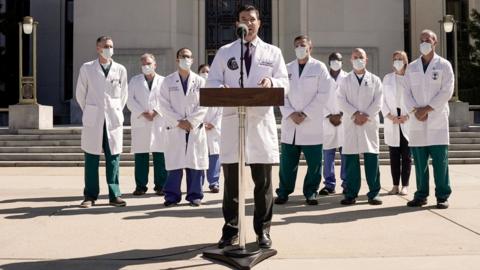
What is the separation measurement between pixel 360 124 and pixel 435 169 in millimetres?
1221

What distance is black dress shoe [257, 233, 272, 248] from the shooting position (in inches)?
193

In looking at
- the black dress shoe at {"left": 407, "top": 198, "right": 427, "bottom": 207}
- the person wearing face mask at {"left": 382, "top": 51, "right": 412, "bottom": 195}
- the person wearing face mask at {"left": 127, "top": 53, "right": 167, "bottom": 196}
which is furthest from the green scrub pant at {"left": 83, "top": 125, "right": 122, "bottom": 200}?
the person wearing face mask at {"left": 382, "top": 51, "right": 412, "bottom": 195}

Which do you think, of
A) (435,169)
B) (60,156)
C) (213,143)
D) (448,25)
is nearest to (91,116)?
(213,143)

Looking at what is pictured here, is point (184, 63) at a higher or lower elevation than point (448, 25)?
lower

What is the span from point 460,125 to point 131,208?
47.9ft

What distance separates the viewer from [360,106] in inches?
314

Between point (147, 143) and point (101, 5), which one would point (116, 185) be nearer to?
point (147, 143)

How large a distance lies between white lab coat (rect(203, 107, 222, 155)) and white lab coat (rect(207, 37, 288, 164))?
398 centimetres

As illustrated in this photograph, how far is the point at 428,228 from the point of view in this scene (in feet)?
19.4

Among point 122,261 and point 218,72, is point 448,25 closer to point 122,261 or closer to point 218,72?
point 218,72

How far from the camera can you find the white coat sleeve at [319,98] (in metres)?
7.68

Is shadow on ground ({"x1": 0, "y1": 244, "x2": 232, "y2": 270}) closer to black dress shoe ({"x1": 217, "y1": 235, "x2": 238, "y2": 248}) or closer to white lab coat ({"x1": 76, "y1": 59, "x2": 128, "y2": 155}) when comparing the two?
black dress shoe ({"x1": 217, "y1": 235, "x2": 238, "y2": 248})

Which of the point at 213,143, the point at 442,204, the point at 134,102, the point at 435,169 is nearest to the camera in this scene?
the point at 442,204

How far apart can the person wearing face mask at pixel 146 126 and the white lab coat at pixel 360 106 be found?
122 inches
